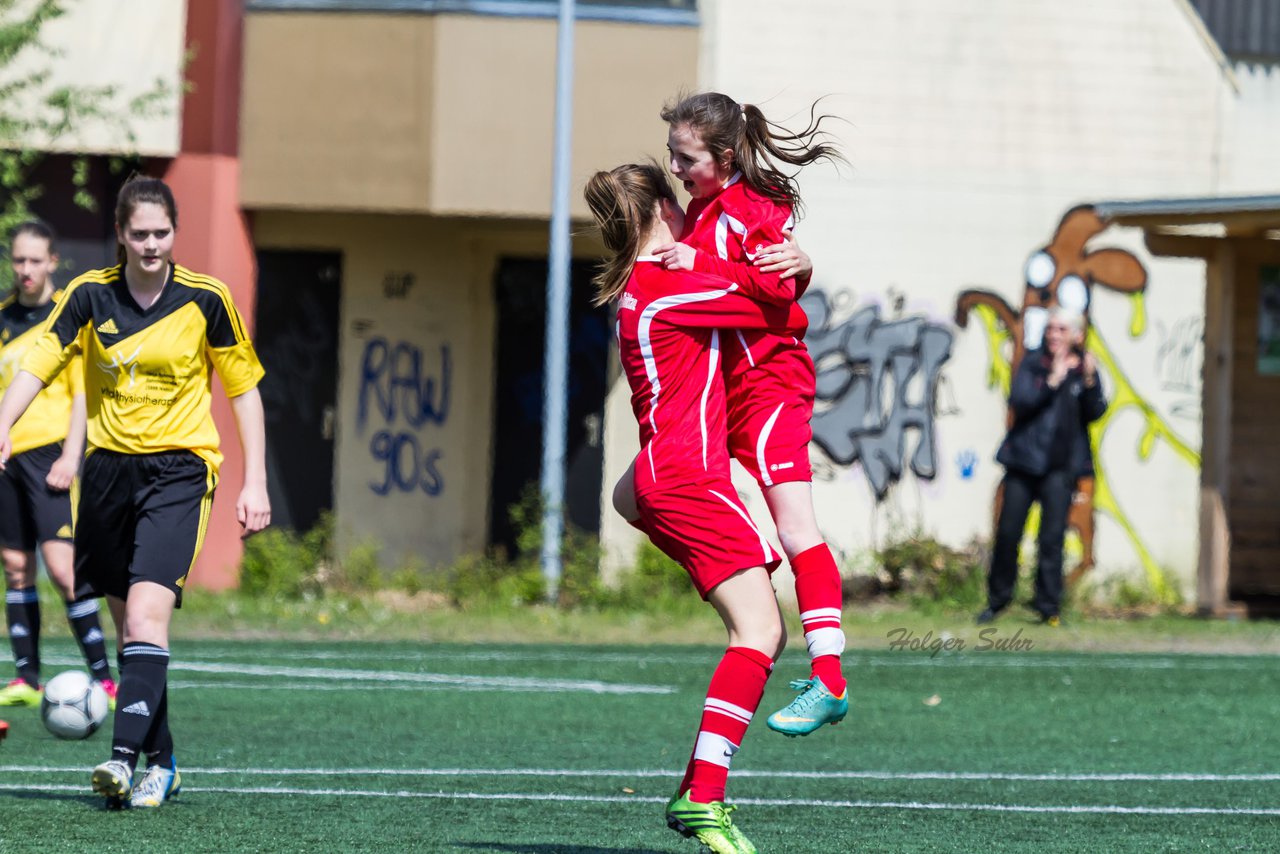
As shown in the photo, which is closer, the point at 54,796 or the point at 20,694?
the point at 54,796

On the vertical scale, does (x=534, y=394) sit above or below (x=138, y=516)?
above

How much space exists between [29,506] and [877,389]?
10278 millimetres

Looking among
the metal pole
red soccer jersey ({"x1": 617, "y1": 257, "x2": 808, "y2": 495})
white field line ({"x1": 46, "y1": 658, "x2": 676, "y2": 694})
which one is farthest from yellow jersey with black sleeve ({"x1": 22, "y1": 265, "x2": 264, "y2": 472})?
the metal pole

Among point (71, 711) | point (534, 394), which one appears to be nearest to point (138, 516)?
point (71, 711)

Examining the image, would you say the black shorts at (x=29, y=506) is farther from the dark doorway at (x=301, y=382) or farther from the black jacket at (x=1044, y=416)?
the dark doorway at (x=301, y=382)

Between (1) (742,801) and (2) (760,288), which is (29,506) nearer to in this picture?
(1) (742,801)

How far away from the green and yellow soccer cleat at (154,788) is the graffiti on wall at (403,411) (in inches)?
498

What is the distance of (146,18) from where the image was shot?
1875 cm

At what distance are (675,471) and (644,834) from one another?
1.41 m

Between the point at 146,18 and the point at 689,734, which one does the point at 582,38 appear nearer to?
the point at 146,18

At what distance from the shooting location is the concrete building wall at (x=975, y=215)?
1900 cm

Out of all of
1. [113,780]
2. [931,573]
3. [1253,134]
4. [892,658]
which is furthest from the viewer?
[1253,134]

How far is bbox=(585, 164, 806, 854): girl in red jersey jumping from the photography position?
566 cm

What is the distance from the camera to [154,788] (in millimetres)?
6965
